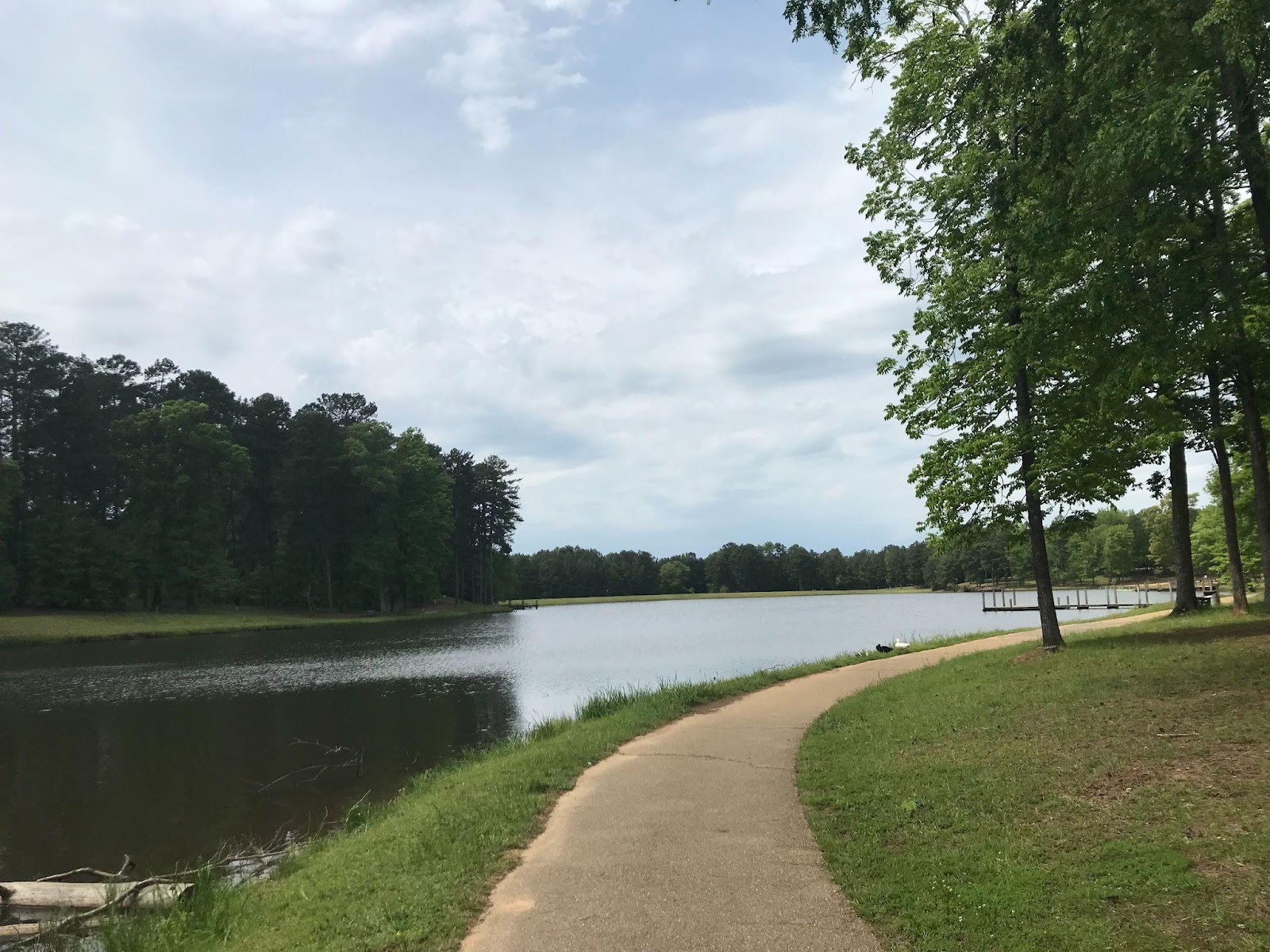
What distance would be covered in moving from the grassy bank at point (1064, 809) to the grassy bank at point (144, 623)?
46.1 metres

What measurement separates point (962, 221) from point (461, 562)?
3129 inches

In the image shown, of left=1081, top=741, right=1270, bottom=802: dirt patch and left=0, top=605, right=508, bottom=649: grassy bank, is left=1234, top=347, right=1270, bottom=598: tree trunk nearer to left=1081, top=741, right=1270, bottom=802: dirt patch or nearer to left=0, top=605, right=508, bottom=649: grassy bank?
left=1081, top=741, right=1270, bottom=802: dirt patch

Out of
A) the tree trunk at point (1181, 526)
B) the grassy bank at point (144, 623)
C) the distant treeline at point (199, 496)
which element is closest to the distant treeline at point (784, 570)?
the distant treeline at point (199, 496)

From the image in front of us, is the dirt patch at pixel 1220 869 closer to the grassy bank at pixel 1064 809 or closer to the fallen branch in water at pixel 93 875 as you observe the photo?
the grassy bank at pixel 1064 809

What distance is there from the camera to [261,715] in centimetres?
1989

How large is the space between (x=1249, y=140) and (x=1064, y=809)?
26.7 feet

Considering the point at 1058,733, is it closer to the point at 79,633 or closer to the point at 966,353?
the point at 966,353

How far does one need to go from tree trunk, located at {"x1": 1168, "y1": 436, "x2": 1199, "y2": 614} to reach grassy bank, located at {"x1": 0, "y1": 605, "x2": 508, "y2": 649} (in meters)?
48.6

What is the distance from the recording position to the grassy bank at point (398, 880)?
523 centimetres

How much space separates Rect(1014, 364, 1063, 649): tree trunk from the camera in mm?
14844

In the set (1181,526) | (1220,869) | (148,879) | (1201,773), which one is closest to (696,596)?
(1181,526)

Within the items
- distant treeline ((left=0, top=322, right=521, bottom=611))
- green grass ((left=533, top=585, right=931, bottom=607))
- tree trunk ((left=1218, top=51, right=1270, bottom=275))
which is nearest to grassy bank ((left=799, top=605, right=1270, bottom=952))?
tree trunk ((left=1218, top=51, right=1270, bottom=275))

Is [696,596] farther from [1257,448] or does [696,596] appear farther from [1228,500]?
[1257,448]

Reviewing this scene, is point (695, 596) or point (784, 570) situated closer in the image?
point (695, 596)
